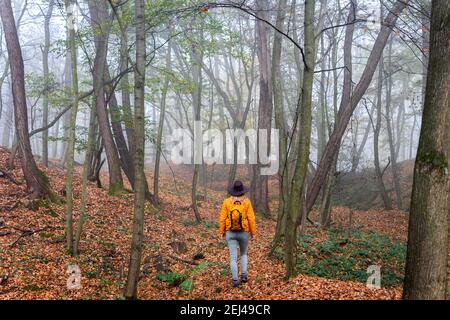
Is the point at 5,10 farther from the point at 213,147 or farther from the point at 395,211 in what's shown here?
the point at 213,147

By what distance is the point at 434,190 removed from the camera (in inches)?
187

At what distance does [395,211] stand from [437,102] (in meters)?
17.8

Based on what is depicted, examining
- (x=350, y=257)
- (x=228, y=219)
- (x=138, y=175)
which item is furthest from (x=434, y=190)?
(x=350, y=257)

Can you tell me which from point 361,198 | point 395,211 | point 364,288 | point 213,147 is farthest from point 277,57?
point 213,147

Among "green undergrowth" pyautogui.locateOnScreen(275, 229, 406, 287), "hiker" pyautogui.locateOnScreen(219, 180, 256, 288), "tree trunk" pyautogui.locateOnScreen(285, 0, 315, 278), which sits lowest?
"green undergrowth" pyautogui.locateOnScreen(275, 229, 406, 287)

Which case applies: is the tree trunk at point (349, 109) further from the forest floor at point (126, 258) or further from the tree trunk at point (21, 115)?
the tree trunk at point (21, 115)

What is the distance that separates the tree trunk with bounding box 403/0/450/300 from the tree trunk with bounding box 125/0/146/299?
13.6 feet

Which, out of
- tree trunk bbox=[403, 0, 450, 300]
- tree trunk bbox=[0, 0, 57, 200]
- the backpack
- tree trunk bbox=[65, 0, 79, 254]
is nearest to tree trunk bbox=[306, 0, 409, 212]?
the backpack

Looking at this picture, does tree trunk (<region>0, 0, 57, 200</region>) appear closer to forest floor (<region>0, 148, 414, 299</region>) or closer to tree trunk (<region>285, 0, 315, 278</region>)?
forest floor (<region>0, 148, 414, 299</region>)

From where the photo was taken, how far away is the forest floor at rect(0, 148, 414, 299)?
7328 mm

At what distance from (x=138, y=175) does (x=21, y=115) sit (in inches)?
280

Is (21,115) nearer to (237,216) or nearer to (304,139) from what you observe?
(237,216)

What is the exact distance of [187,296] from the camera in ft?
25.1

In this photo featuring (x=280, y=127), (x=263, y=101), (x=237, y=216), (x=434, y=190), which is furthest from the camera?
(x=263, y=101)
